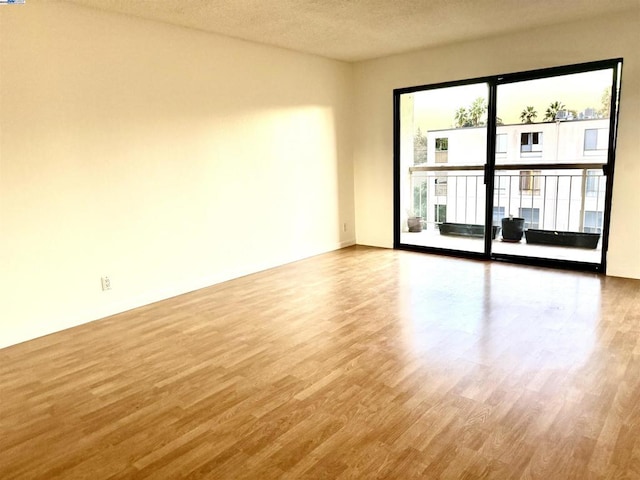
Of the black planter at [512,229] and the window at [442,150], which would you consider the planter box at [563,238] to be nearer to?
the black planter at [512,229]

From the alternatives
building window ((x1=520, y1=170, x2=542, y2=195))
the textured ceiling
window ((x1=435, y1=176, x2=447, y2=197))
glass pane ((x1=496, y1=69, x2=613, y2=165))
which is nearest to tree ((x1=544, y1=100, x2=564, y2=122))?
glass pane ((x1=496, y1=69, x2=613, y2=165))

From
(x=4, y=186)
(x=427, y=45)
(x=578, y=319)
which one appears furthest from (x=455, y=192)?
(x=4, y=186)

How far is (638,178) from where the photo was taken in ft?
14.5

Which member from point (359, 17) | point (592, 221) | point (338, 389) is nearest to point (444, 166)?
point (592, 221)

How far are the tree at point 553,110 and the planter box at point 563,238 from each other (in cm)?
138

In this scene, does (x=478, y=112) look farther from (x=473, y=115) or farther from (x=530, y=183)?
(x=530, y=183)

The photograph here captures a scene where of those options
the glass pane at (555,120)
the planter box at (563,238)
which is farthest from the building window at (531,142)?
the planter box at (563,238)

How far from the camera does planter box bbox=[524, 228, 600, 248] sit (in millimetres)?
5512

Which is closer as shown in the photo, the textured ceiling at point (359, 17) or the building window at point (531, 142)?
the textured ceiling at point (359, 17)

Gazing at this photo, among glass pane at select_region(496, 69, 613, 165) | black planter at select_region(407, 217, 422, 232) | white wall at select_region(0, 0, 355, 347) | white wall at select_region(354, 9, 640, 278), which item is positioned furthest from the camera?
black planter at select_region(407, 217, 422, 232)

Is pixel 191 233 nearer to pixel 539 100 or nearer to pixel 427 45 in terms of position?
pixel 427 45

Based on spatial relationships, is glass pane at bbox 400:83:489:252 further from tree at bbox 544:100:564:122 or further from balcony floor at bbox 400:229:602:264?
tree at bbox 544:100:564:122

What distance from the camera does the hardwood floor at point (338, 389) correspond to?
1.96 metres

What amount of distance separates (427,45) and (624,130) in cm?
221
